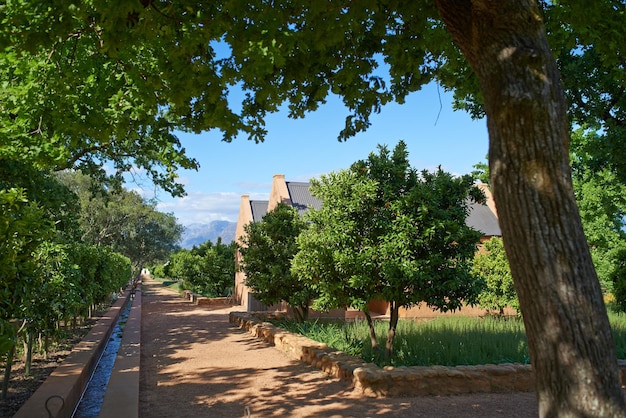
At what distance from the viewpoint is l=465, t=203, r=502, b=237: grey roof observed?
78.2 ft

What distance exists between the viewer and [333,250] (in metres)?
9.32

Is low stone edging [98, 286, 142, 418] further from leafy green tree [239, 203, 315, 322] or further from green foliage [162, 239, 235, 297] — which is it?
green foliage [162, 239, 235, 297]

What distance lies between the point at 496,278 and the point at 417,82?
1191 centimetres

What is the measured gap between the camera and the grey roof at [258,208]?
27641 millimetres

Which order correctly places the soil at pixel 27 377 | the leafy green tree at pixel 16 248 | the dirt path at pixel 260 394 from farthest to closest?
the soil at pixel 27 377 → the dirt path at pixel 260 394 → the leafy green tree at pixel 16 248

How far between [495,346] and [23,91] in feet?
34.2

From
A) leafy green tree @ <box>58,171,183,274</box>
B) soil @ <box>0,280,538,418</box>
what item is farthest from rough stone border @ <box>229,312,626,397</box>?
leafy green tree @ <box>58,171,183,274</box>

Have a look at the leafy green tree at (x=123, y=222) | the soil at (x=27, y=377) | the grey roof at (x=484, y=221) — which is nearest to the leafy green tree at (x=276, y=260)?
the soil at (x=27, y=377)

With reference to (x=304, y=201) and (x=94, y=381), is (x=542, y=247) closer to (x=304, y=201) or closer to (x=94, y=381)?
(x=94, y=381)

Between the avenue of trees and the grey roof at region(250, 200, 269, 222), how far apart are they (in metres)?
16.7

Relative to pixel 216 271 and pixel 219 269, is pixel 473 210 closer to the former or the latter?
pixel 219 269

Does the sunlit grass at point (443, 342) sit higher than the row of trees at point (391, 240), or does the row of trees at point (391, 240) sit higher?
the row of trees at point (391, 240)

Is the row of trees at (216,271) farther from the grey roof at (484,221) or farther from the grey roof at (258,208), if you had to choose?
the grey roof at (484,221)

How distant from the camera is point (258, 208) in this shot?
94.1 ft
